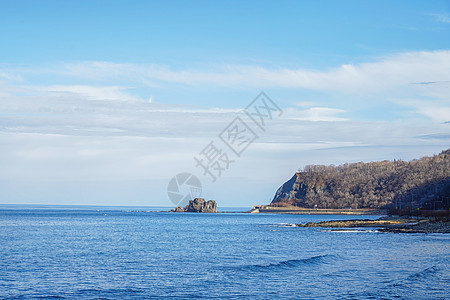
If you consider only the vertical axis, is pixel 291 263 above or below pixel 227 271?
below

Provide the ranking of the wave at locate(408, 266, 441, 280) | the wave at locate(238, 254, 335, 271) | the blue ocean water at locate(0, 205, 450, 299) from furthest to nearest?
the wave at locate(238, 254, 335, 271), the wave at locate(408, 266, 441, 280), the blue ocean water at locate(0, 205, 450, 299)

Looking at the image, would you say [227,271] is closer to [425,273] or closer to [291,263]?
[291,263]

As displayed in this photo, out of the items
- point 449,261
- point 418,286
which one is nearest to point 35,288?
point 418,286

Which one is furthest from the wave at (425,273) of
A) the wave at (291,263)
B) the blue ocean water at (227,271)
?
the wave at (291,263)

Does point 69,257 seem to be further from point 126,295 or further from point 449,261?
point 449,261

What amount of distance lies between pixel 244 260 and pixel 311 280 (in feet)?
41.3

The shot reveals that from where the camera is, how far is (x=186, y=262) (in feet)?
143

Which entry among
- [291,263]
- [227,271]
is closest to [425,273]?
[291,263]

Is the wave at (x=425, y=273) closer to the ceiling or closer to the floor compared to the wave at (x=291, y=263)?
closer to the ceiling

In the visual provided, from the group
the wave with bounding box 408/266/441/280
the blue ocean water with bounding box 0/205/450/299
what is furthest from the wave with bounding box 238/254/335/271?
the wave with bounding box 408/266/441/280

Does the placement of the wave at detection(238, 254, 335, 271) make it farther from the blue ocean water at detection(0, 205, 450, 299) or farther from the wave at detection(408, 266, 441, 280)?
the wave at detection(408, 266, 441, 280)

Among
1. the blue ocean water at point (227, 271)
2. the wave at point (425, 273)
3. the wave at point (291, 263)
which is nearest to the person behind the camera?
the blue ocean water at point (227, 271)

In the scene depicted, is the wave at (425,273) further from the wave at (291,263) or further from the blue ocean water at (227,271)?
the wave at (291,263)

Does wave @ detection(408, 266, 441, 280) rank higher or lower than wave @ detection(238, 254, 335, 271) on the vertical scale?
higher
